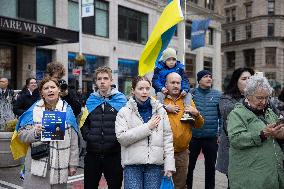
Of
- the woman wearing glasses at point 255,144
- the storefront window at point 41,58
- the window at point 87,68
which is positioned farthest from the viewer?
the window at point 87,68

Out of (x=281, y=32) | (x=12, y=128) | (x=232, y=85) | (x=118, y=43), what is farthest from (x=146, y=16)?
(x=281, y=32)

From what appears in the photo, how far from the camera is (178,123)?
16.4 feet

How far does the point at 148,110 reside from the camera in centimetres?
457

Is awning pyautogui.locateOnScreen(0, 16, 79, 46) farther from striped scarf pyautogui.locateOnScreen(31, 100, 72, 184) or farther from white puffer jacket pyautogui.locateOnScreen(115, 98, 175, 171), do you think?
white puffer jacket pyautogui.locateOnScreen(115, 98, 175, 171)

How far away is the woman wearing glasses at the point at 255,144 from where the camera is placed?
12.2 feet

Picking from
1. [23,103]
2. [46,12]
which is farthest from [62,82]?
[46,12]

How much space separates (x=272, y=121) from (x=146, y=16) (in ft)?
97.4

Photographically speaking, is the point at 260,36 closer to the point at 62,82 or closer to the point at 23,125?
A: the point at 62,82

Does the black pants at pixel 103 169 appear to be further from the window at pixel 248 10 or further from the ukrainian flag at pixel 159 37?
the window at pixel 248 10

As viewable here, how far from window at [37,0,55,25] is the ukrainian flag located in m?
17.7

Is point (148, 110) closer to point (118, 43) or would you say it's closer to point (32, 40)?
point (32, 40)

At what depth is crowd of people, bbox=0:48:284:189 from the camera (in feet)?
12.4

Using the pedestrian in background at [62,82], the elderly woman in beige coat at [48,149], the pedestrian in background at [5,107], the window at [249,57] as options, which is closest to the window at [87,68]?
the pedestrian in background at [5,107]

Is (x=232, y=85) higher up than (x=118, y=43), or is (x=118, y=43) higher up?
(x=118, y=43)
